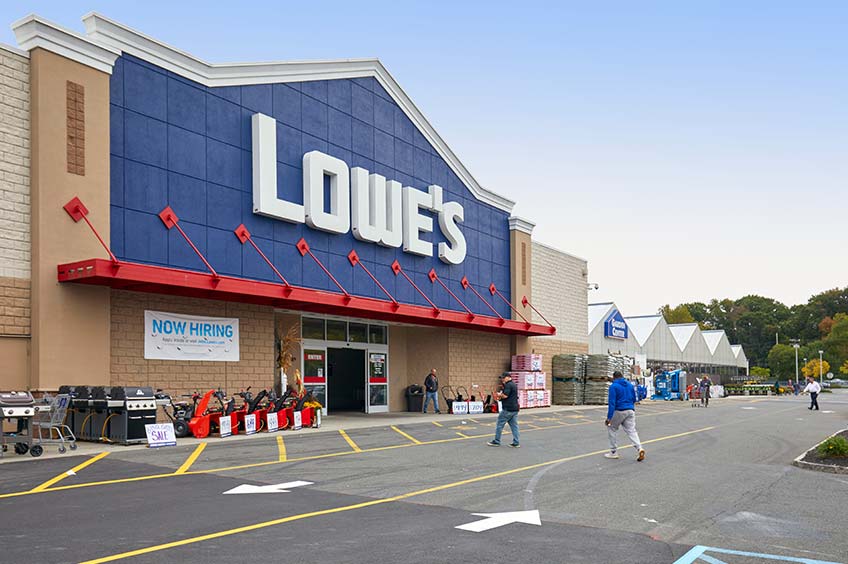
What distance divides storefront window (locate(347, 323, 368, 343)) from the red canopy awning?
1.60m

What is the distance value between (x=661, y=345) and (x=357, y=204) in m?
41.7

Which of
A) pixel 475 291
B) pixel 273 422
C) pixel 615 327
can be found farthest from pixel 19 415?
pixel 615 327

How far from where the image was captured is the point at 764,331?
140875 mm

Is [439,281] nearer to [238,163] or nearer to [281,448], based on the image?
[238,163]

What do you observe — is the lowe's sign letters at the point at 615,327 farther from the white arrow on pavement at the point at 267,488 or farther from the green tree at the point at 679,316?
the green tree at the point at 679,316

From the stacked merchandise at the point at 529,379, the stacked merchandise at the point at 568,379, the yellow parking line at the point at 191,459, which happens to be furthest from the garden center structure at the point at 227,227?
the stacked merchandise at the point at 568,379

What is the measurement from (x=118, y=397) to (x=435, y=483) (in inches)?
316

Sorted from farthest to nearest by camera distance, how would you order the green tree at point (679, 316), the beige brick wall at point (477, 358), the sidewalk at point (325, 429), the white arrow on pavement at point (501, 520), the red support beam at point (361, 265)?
the green tree at point (679, 316) → the beige brick wall at point (477, 358) → the red support beam at point (361, 265) → the sidewalk at point (325, 429) → the white arrow on pavement at point (501, 520)

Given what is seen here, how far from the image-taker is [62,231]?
17.8 metres

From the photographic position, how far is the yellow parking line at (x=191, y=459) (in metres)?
13.4

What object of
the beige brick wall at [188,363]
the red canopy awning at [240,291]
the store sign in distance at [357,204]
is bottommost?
the beige brick wall at [188,363]

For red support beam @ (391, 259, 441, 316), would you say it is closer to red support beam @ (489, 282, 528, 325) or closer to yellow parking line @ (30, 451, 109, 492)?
red support beam @ (489, 282, 528, 325)

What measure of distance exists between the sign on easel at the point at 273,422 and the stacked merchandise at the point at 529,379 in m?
16.3

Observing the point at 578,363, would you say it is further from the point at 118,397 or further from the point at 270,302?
the point at 118,397
